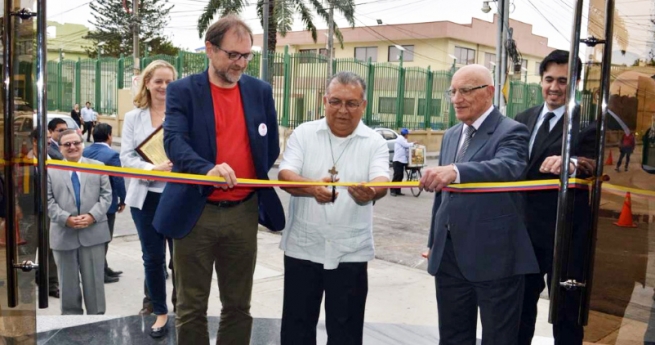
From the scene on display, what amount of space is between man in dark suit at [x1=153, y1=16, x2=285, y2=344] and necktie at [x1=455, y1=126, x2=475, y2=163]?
940mm

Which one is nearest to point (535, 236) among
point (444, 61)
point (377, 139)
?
point (377, 139)

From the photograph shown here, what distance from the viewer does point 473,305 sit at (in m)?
3.00

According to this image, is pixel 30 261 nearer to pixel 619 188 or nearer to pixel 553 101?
pixel 619 188

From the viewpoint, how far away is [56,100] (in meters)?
30.0

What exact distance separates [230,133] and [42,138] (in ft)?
3.16

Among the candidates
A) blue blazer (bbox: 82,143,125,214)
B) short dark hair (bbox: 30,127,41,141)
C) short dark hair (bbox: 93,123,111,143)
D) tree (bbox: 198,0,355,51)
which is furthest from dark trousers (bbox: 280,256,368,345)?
tree (bbox: 198,0,355,51)

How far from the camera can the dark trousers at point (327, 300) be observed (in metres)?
3.14

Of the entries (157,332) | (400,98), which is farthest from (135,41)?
(157,332)

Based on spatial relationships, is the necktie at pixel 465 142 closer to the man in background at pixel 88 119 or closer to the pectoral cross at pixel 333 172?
the pectoral cross at pixel 333 172

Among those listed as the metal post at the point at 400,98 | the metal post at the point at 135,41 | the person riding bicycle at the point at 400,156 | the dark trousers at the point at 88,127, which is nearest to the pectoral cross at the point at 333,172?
the person riding bicycle at the point at 400,156

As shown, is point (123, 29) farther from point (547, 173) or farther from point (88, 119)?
point (547, 173)

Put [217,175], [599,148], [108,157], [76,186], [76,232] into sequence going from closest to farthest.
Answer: [599,148]
[217,175]
[76,232]
[76,186]
[108,157]

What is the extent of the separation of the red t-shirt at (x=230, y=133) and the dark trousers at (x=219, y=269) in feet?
0.25

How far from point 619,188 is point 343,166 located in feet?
4.38
